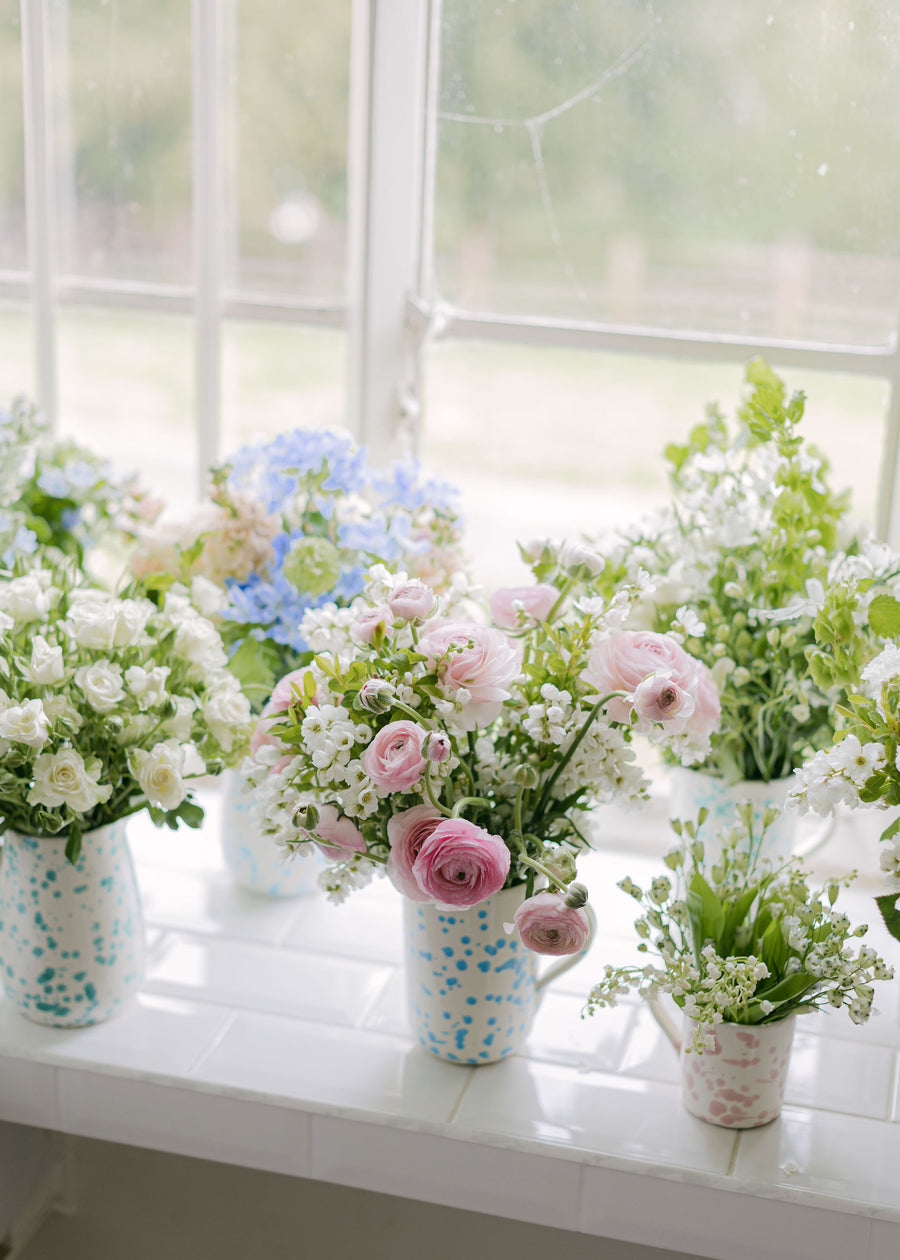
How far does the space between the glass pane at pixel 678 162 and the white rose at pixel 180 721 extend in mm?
657

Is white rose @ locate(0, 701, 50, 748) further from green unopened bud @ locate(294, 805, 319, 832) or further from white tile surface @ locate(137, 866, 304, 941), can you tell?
white tile surface @ locate(137, 866, 304, 941)

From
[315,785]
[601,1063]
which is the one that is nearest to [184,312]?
[315,785]

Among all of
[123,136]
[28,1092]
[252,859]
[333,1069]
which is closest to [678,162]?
[123,136]

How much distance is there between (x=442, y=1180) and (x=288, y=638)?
1.64ft

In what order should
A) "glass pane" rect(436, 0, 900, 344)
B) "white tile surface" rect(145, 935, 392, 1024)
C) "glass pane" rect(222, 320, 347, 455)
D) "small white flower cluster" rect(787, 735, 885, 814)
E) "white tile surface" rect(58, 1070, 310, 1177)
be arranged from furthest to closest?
"glass pane" rect(222, 320, 347, 455)
"glass pane" rect(436, 0, 900, 344)
"white tile surface" rect(145, 935, 392, 1024)
"white tile surface" rect(58, 1070, 310, 1177)
"small white flower cluster" rect(787, 735, 885, 814)

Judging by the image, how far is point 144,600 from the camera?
1157mm

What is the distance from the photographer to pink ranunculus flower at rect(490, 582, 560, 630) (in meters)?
1.04

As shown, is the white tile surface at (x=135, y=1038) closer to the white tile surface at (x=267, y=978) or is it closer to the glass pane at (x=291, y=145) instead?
the white tile surface at (x=267, y=978)

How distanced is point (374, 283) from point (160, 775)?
702mm

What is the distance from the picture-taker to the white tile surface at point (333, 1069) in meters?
1.08

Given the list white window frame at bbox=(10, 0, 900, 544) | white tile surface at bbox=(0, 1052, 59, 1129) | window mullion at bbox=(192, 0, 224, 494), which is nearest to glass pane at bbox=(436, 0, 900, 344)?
white window frame at bbox=(10, 0, 900, 544)

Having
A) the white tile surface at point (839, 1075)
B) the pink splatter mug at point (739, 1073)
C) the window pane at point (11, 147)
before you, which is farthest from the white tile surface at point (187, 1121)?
the window pane at point (11, 147)

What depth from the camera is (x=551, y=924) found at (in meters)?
0.90

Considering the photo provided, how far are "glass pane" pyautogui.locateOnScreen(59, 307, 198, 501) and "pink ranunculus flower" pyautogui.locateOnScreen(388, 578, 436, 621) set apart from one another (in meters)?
0.75
